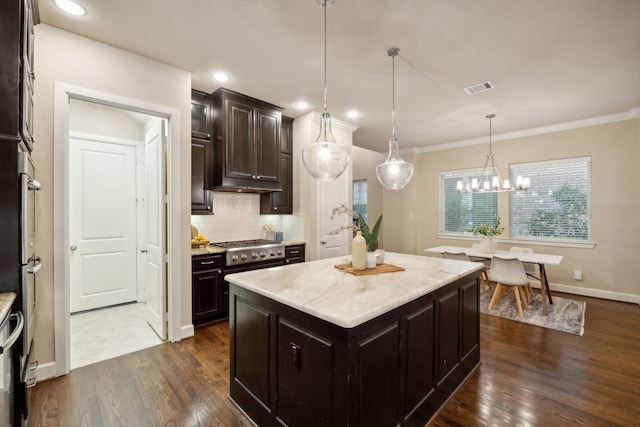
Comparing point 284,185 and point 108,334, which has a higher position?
point 284,185

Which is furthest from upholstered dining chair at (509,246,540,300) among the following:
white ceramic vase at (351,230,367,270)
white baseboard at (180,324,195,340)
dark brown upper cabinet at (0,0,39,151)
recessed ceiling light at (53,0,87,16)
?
Answer: recessed ceiling light at (53,0,87,16)

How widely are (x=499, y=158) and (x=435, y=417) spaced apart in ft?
16.2

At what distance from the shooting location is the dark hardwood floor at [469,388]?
1927mm

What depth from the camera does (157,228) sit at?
3.20 m

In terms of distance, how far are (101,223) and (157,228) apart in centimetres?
148

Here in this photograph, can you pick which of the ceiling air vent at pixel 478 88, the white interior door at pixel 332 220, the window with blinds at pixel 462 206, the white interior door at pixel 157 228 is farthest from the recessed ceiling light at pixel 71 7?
the window with blinds at pixel 462 206

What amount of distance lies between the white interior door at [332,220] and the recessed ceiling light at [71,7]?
295cm

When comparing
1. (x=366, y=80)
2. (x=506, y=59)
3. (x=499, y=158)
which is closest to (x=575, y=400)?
(x=506, y=59)

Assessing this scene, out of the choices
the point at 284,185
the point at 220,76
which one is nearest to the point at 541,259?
the point at 284,185

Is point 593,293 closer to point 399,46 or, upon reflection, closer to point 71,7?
point 399,46

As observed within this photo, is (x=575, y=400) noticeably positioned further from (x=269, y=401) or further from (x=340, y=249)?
(x=340, y=249)

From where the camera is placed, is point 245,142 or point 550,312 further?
point 550,312

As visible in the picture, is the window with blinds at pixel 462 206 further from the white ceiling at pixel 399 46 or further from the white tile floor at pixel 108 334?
the white tile floor at pixel 108 334

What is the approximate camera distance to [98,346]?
2.92m
